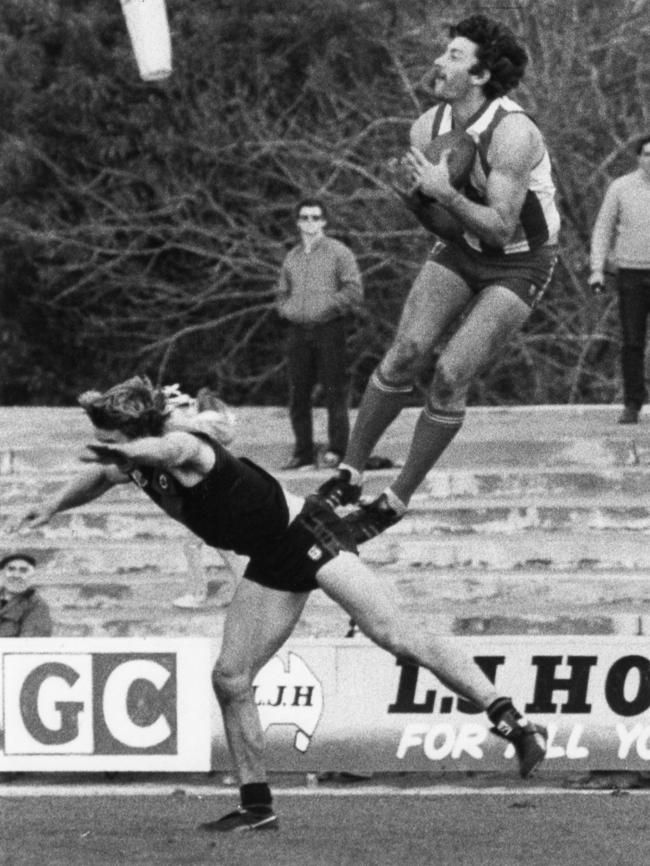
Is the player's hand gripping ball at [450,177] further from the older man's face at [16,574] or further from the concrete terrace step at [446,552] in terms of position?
the concrete terrace step at [446,552]

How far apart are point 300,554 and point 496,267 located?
149 cm

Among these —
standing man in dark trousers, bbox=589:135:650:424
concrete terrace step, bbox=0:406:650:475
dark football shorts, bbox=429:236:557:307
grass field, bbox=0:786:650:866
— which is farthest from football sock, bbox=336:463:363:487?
concrete terrace step, bbox=0:406:650:475

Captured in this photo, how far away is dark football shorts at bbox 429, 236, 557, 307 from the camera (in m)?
10.2

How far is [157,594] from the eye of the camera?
1462 cm

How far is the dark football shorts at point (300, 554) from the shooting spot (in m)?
9.60

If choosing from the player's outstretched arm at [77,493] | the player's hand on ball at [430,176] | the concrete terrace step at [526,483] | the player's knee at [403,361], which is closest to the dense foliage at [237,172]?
the concrete terrace step at [526,483]

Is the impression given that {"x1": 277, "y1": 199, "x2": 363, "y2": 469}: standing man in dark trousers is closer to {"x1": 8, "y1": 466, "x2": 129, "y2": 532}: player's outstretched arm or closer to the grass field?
the grass field

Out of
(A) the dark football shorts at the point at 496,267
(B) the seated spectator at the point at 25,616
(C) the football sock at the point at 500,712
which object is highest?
(A) the dark football shorts at the point at 496,267

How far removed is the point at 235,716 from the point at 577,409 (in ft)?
28.3

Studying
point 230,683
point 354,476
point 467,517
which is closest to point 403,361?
point 354,476

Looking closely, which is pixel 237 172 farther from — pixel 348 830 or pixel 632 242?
pixel 348 830

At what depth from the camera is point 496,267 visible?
10156 mm

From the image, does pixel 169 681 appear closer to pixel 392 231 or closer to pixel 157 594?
pixel 157 594

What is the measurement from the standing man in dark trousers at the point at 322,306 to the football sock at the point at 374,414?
4.52m
